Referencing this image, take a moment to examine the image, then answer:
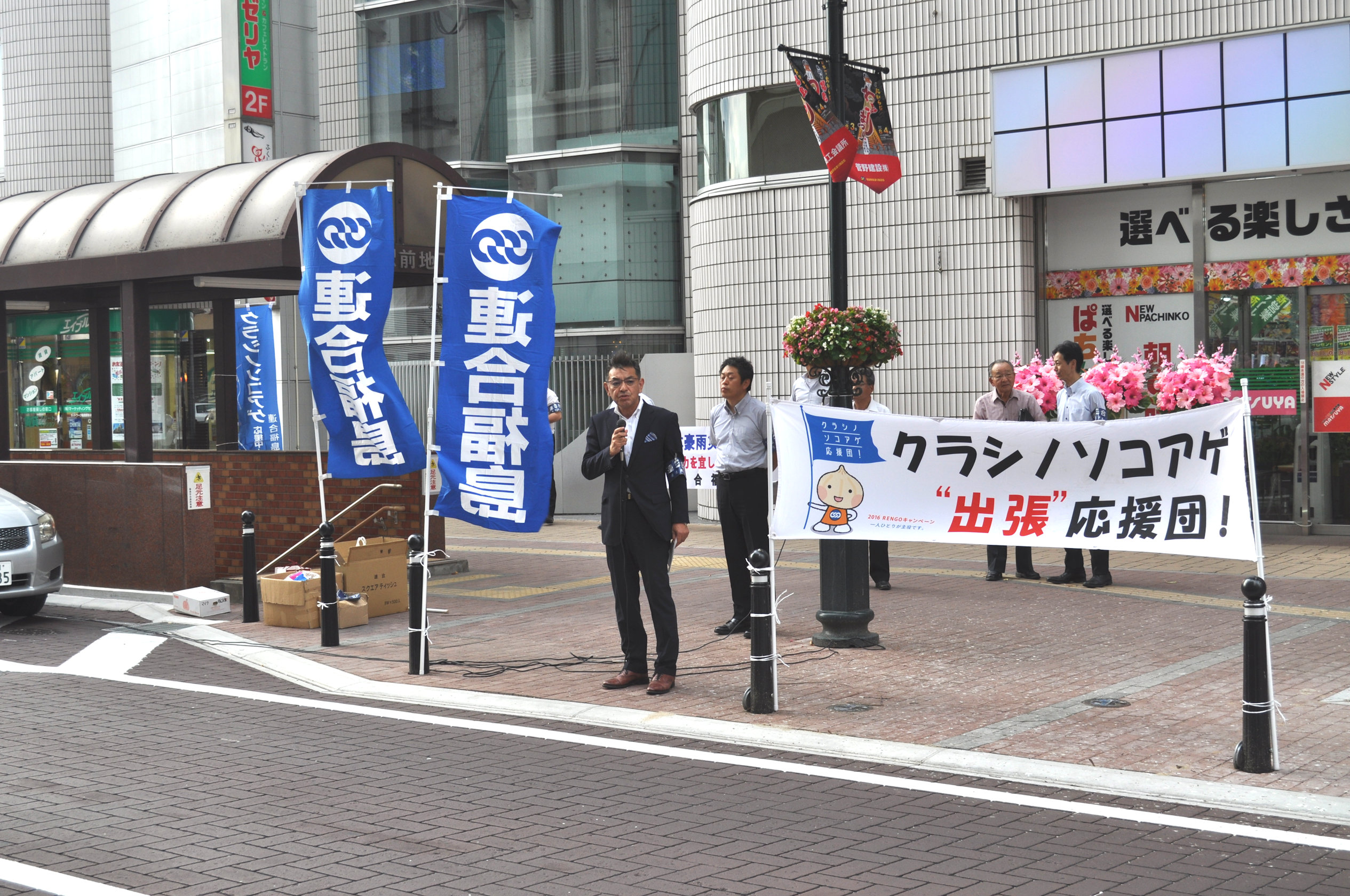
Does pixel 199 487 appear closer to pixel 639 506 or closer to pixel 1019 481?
pixel 639 506

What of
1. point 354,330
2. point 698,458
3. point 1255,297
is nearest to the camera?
point 354,330

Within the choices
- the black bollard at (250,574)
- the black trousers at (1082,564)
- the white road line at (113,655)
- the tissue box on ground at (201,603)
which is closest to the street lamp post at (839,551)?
the black trousers at (1082,564)

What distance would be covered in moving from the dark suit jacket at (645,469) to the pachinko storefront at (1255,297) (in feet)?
24.9

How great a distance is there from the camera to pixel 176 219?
44.1 feet

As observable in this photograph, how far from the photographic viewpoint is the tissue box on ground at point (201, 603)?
1228cm

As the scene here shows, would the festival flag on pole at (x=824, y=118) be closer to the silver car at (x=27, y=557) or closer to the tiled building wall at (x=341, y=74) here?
the silver car at (x=27, y=557)

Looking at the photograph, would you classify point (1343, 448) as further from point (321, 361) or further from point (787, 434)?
point (321, 361)

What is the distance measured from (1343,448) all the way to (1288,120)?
367 cm

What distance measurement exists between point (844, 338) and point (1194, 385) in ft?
16.8

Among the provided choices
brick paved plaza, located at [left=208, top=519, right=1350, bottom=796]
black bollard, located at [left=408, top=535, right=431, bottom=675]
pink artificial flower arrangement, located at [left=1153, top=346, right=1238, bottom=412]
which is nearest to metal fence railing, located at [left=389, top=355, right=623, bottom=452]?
brick paved plaza, located at [left=208, top=519, right=1350, bottom=796]

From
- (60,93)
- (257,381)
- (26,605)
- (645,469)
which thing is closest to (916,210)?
(257,381)

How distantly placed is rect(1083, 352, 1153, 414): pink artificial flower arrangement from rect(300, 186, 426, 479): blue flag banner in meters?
6.44

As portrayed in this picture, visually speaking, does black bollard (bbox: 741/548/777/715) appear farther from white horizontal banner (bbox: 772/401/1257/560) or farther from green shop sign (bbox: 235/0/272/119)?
green shop sign (bbox: 235/0/272/119)

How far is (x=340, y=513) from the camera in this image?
43.5ft
